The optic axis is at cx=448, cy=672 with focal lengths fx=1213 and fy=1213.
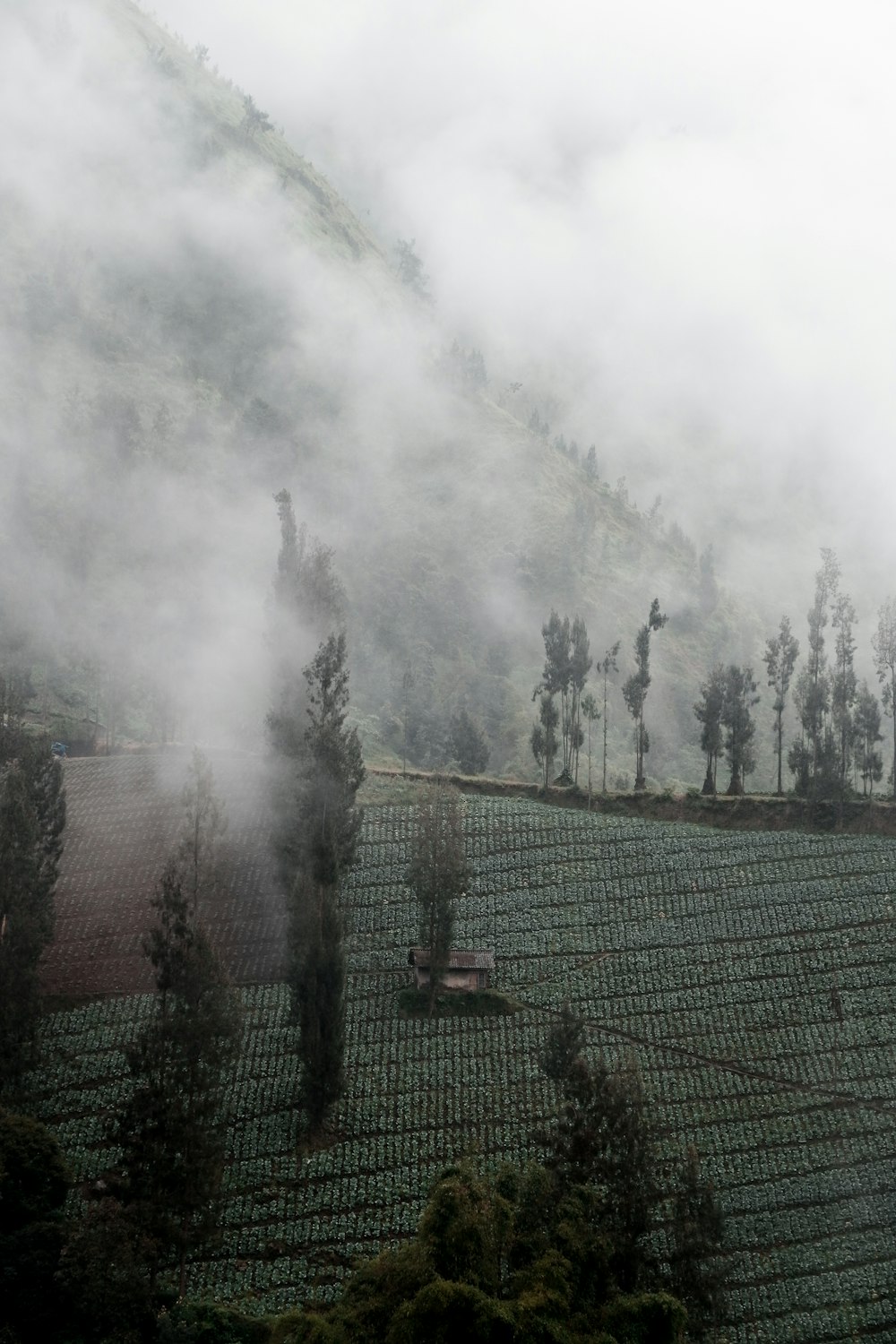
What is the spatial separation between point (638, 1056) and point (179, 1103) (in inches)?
858

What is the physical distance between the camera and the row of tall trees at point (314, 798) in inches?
1896

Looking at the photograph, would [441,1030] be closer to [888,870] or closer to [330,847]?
[330,847]

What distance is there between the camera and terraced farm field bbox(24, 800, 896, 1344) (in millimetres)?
42625

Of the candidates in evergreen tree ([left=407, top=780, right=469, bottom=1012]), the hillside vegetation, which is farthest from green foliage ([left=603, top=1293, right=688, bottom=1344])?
the hillside vegetation

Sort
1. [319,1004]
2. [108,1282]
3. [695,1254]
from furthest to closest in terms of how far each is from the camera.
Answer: [319,1004] < [695,1254] < [108,1282]

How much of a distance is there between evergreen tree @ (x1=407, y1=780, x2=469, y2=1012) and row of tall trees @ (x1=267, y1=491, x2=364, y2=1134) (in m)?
4.15

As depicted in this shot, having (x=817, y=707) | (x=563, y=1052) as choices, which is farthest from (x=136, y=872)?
(x=817, y=707)

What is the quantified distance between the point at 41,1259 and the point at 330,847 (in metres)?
20.5

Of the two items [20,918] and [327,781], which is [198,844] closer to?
[20,918]

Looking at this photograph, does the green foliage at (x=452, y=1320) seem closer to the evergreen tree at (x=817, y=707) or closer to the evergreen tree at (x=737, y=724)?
the evergreen tree at (x=817, y=707)

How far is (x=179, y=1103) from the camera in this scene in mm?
39000

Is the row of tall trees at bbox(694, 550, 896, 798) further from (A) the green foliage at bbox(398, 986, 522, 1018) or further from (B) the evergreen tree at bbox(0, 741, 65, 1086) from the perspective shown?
(B) the evergreen tree at bbox(0, 741, 65, 1086)

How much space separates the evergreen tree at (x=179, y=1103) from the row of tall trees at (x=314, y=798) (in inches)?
244

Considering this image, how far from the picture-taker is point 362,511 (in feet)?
568
